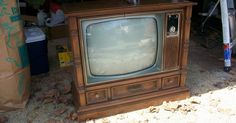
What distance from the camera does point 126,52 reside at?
1.57 metres

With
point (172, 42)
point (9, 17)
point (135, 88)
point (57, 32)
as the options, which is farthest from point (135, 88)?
point (57, 32)

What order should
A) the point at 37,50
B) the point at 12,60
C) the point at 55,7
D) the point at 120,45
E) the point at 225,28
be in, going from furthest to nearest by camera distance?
1. the point at 55,7
2. the point at 37,50
3. the point at 225,28
4. the point at 12,60
5. the point at 120,45

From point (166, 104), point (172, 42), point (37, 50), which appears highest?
point (172, 42)

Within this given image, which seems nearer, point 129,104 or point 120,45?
point 120,45

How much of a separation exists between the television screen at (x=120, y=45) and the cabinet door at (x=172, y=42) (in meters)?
0.07

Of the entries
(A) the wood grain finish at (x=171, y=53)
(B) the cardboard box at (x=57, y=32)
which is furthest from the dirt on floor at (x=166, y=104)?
(B) the cardboard box at (x=57, y=32)

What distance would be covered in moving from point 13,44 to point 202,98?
139 cm

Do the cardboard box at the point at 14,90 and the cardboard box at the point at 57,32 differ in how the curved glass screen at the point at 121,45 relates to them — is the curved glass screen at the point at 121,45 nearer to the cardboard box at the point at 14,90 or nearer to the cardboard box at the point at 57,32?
the cardboard box at the point at 14,90

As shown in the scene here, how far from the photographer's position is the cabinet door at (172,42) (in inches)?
60.5

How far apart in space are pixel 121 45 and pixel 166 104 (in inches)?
22.4

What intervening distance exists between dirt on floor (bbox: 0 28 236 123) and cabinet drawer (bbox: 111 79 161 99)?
134 millimetres

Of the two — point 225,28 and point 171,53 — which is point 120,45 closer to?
point 171,53

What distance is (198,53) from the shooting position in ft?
8.55

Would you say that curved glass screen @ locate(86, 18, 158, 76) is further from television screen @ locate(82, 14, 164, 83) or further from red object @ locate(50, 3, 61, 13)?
red object @ locate(50, 3, 61, 13)
